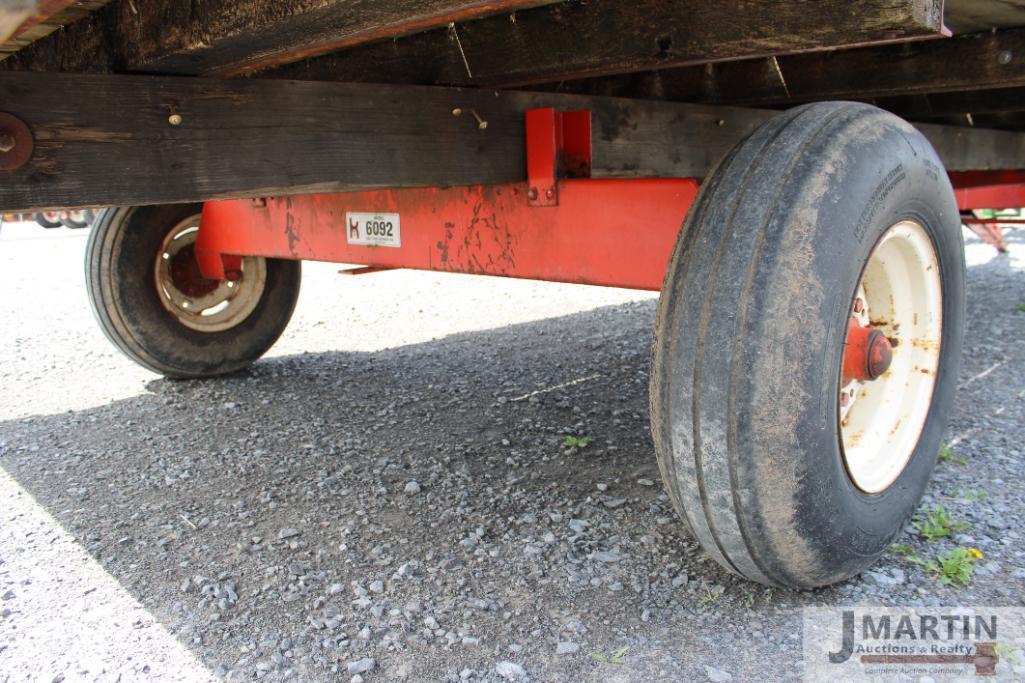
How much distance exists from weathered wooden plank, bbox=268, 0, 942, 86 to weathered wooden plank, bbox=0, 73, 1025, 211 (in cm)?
13

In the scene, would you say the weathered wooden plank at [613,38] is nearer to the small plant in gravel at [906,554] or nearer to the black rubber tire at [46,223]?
the small plant in gravel at [906,554]

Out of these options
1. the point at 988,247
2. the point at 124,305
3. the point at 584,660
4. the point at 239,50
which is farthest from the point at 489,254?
the point at 988,247

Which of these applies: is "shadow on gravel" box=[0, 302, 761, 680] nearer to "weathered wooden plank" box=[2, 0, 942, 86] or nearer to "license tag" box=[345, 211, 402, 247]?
"license tag" box=[345, 211, 402, 247]

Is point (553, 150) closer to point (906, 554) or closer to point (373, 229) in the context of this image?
point (373, 229)

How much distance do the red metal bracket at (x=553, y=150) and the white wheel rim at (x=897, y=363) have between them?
935mm

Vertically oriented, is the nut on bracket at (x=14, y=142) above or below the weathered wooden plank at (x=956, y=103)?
below

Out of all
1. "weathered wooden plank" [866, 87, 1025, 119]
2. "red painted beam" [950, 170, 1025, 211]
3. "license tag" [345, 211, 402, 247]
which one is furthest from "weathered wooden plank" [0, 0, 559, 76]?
"red painted beam" [950, 170, 1025, 211]

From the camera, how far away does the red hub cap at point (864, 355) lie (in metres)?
1.99

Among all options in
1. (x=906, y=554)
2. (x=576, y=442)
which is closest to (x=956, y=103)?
(x=576, y=442)

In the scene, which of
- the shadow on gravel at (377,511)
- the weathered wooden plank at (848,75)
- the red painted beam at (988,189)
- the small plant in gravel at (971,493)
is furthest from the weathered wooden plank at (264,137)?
the red painted beam at (988,189)

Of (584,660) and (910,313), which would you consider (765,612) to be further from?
(910,313)

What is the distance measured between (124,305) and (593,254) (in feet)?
7.89

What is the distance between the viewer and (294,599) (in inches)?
78.7

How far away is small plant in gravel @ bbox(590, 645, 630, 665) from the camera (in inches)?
68.0
